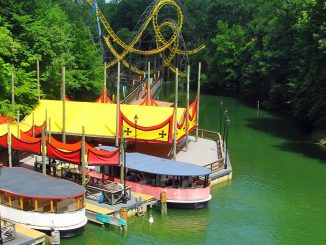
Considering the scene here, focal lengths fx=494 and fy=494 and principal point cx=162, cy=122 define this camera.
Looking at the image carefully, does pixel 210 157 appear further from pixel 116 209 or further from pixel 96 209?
pixel 96 209

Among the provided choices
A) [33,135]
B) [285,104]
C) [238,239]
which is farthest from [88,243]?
[285,104]

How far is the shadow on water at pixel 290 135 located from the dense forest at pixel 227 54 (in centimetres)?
188

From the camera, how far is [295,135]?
172 ft

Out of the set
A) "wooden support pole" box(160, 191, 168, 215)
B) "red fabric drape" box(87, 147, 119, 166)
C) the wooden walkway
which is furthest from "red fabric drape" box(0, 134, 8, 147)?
"wooden support pole" box(160, 191, 168, 215)

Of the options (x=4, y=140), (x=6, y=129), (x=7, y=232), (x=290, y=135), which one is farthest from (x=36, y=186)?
(x=290, y=135)

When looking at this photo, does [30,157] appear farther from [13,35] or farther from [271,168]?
[271,168]

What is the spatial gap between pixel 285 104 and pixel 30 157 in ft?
144

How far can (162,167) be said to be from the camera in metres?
28.7

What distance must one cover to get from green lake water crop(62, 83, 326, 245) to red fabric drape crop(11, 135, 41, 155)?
621cm

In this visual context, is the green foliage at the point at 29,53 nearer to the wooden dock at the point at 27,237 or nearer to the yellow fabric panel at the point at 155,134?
the yellow fabric panel at the point at 155,134

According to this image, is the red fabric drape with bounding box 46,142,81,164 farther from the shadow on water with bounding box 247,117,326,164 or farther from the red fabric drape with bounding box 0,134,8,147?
the shadow on water with bounding box 247,117,326,164

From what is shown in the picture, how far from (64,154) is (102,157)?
2106mm

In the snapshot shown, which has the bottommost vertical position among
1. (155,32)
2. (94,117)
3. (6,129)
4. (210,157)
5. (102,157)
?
(210,157)

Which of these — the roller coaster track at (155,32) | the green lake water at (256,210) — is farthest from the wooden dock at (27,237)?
the roller coaster track at (155,32)
